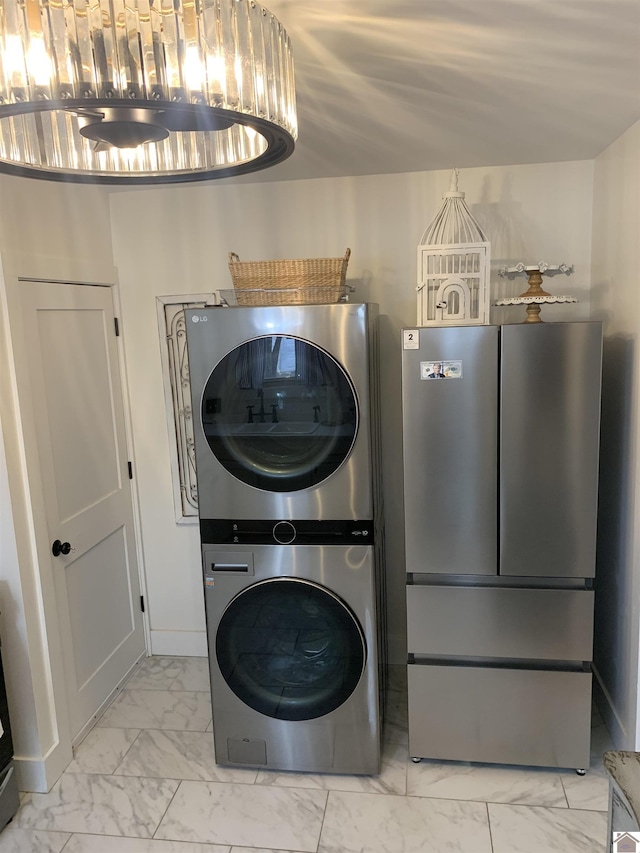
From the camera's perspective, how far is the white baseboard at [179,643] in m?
3.27

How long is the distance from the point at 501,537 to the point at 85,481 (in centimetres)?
170

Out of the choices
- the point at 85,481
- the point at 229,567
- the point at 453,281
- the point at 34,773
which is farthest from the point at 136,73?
the point at 34,773

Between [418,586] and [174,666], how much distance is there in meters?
1.55

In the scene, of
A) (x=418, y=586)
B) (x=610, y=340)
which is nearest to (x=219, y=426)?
(x=418, y=586)

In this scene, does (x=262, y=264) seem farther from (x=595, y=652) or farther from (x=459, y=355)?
(x=595, y=652)

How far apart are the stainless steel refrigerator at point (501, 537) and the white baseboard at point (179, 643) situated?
1.29 m

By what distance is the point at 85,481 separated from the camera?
2723 mm

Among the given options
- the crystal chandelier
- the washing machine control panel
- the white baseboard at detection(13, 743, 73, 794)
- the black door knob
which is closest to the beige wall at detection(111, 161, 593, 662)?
the black door knob

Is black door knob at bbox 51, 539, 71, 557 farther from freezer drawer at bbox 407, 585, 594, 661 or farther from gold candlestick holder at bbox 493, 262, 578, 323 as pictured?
gold candlestick holder at bbox 493, 262, 578, 323

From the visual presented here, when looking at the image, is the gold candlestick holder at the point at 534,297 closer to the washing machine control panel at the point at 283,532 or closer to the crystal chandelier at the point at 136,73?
the washing machine control panel at the point at 283,532

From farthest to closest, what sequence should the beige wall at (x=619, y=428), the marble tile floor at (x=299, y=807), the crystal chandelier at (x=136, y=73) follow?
the beige wall at (x=619, y=428), the marble tile floor at (x=299, y=807), the crystal chandelier at (x=136, y=73)

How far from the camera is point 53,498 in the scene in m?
2.46

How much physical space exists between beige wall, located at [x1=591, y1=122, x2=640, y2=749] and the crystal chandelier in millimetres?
1713

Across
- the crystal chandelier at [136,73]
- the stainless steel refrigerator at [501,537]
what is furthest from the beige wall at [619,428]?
the crystal chandelier at [136,73]
